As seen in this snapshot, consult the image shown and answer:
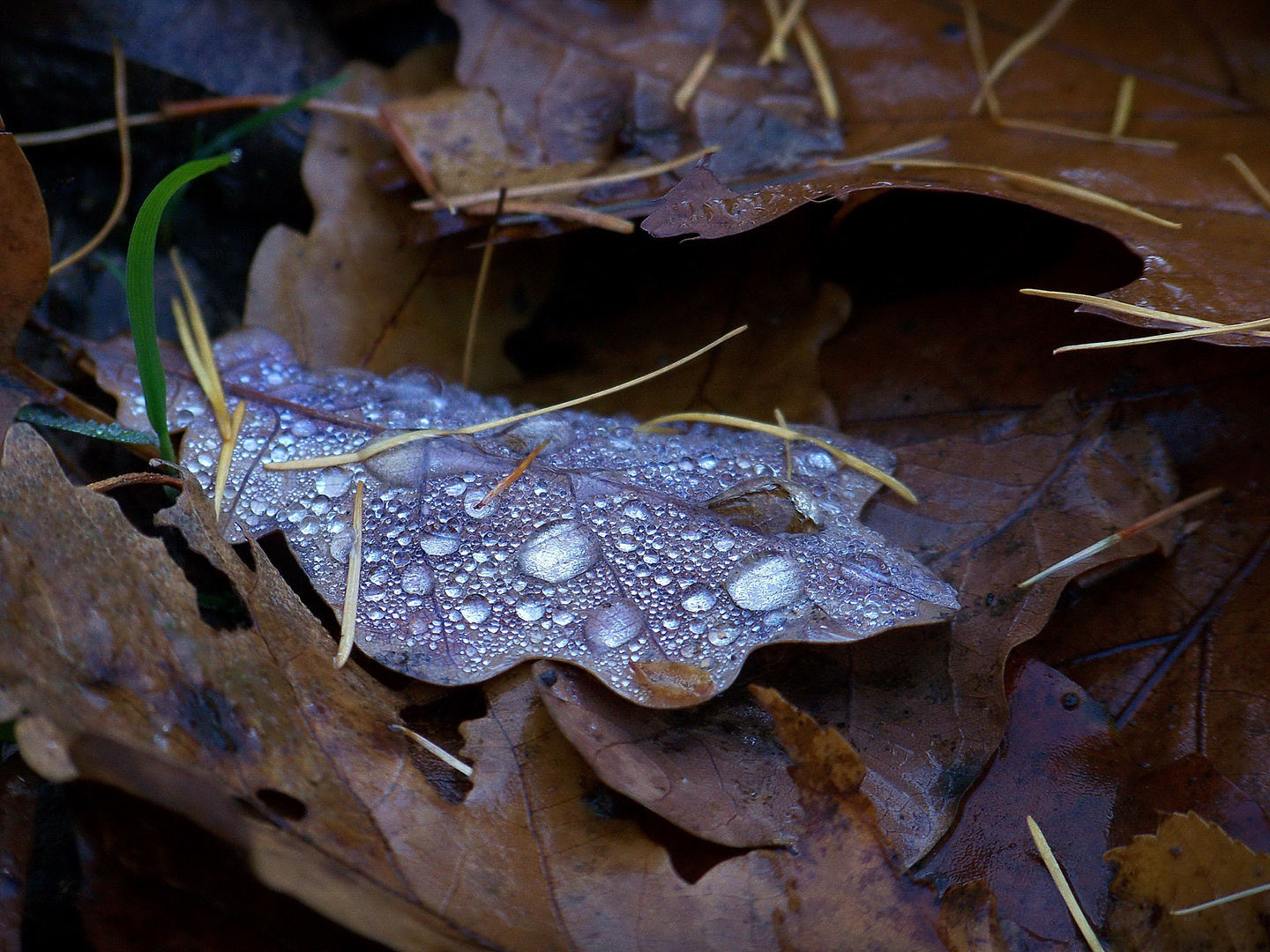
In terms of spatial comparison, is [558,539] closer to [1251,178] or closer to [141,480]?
[141,480]

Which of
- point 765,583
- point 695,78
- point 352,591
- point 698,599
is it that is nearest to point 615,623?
point 698,599

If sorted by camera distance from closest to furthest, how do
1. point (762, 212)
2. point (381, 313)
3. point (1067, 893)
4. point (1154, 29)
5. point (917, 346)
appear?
point (1067, 893)
point (762, 212)
point (917, 346)
point (381, 313)
point (1154, 29)

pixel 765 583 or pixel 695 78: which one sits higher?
pixel 695 78

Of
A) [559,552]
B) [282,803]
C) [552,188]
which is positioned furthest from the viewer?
[552,188]

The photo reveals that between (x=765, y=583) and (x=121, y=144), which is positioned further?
(x=121, y=144)

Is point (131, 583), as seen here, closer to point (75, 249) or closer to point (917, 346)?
point (75, 249)

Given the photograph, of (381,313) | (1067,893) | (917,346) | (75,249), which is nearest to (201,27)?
(75,249)

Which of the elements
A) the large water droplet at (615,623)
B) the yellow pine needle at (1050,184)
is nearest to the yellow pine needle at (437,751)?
the large water droplet at (615,623)
